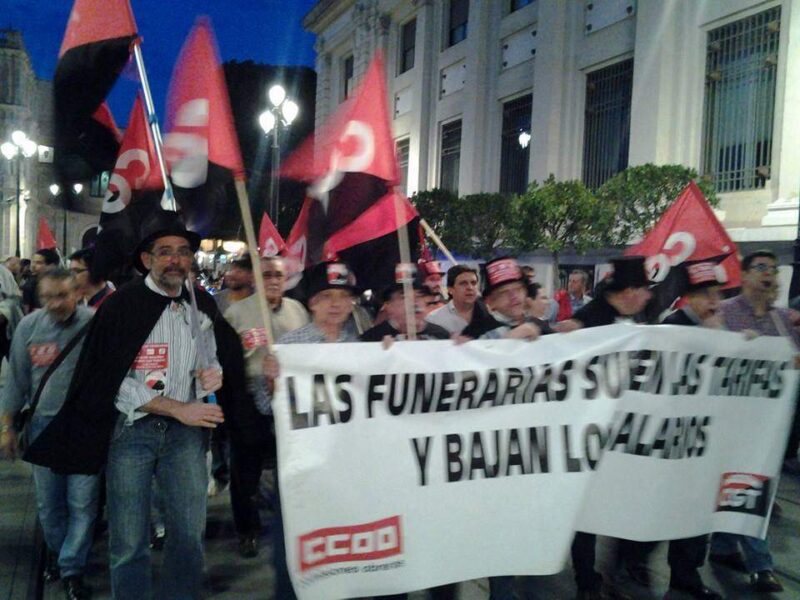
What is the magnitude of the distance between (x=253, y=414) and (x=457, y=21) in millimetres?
23845

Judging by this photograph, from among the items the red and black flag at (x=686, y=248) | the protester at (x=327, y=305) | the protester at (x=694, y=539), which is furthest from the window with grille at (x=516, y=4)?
the protester at (x=327, y=305)

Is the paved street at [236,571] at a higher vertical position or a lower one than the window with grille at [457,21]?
lower

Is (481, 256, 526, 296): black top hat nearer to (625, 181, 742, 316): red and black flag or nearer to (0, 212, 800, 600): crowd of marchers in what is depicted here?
(0, 212, 800, 600): crowd of marchers

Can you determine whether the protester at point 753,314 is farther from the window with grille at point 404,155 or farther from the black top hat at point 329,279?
the window with grille at point 404,155

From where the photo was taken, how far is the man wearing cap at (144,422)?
121 inches

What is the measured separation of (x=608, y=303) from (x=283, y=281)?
256 cm

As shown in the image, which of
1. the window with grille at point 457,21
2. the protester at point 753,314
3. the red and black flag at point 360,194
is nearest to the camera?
the red and black flag at point 360,194

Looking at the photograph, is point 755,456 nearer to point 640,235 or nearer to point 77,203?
point 77,203

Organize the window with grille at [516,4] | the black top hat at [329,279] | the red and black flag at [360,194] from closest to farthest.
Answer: the black top hat at [329,279] → the red and black flag at [360,194] → the window with grille at [516,4]

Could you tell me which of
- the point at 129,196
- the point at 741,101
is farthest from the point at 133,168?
the point at 741,101

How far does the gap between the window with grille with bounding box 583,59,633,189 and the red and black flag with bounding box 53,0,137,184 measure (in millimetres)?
14582

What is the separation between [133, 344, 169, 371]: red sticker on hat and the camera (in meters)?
3.14

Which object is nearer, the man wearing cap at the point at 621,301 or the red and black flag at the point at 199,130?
the red and black flag at the point at 199,130

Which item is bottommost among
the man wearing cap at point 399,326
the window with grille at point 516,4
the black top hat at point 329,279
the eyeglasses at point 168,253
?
the man wearing cap at point 399,326
